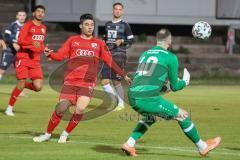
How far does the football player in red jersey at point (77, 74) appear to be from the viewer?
47.0 feet

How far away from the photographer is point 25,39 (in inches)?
722

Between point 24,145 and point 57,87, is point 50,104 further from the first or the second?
point 24,145

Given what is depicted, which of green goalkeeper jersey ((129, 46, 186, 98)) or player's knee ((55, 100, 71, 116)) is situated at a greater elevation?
green goalkeeper jersey ((129, 46, 186, 98))

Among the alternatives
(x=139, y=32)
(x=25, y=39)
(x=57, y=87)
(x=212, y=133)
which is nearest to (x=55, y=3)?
(x=139, y=32)

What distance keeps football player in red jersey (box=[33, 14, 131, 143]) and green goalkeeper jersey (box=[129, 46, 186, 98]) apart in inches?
66.1

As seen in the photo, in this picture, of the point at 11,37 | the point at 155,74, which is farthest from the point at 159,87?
the point at 11,37

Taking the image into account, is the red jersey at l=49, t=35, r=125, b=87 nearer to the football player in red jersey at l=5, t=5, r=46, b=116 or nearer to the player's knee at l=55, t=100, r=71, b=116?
the player's knee at l=55, t=100, r=71, b=116

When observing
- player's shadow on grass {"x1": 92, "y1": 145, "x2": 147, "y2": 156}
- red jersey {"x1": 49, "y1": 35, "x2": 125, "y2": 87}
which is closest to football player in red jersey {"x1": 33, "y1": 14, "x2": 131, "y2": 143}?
red jersey {"x1": 49, "y1": 35, "x2": 125, "y2": 87}

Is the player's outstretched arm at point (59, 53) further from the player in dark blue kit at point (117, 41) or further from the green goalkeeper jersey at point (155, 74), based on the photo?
the player in dark blue kit at point (117, 41)

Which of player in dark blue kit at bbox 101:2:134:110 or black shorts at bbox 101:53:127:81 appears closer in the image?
player in dark blue kit at bbox 101:2:134:110

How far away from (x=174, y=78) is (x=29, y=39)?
→ 6592 mm

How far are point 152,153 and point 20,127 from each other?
13.9 ft

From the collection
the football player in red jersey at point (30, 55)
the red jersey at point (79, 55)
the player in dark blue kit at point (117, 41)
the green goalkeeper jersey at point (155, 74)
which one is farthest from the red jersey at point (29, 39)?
the green goalkeeper jersey at point (155, 74)

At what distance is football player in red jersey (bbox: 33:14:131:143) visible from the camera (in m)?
14.3
